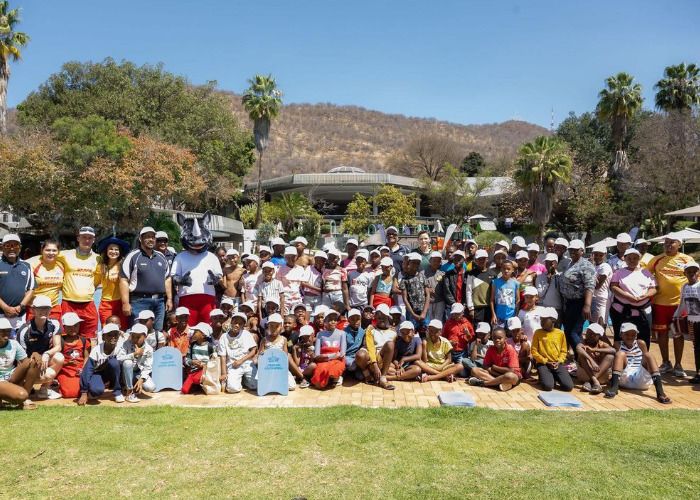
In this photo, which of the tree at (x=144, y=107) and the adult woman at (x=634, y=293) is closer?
the adult woman at (x=634, y=293)

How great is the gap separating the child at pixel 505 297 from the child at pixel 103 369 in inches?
196

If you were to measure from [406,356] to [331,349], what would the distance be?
3.44 feet

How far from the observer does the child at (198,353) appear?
719cm

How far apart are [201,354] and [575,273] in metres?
5.16

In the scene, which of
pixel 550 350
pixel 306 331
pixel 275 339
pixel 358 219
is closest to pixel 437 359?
pixel 550 350

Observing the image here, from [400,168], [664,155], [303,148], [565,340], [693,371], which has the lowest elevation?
[693,371]

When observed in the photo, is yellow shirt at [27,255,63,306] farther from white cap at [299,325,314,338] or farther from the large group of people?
white cap at [299,325,314,338]

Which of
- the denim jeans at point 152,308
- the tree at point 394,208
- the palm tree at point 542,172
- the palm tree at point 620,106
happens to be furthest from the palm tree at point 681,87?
the denim jeans at point 152,308

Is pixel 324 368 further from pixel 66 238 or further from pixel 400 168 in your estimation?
pixel 400 168

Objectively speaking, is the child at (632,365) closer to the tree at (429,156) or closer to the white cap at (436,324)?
the white cap at (436,324)

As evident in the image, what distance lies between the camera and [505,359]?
7.45 meters

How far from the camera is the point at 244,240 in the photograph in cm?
3966

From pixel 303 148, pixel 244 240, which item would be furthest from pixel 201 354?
pixel 303 148

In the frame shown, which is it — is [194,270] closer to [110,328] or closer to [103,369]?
[110,328]
